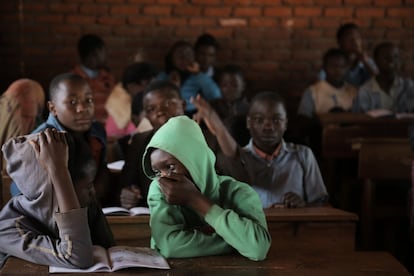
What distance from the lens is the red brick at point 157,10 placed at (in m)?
6.49

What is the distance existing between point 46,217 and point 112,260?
0.77 ft

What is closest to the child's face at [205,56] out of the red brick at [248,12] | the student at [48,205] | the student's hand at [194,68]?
the student's hand at [194,68]

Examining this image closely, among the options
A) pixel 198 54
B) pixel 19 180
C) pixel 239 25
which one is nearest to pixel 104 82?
pixel 198 54

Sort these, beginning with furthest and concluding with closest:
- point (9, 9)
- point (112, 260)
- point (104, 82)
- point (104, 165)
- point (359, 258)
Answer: point (9, 9)
point (104, 82)
point (104, 165)
point (359, 258)
point (112, 260)

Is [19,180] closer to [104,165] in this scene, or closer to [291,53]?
[104,165]

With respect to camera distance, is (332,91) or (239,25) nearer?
(332,91)

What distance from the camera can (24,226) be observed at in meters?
2.06

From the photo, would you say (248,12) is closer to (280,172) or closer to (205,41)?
(205,41)

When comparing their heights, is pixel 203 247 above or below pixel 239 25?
below

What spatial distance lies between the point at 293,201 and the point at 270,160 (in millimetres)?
353

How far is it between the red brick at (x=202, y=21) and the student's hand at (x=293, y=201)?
3621mm

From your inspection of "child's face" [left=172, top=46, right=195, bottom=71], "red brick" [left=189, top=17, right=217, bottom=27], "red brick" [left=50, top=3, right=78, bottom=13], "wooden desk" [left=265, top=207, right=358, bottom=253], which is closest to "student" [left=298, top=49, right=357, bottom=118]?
"child's face" [left=172, top=46, right=195, bottom=71]

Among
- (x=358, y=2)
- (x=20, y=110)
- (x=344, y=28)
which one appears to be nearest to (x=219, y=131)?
(x=20, y=110)

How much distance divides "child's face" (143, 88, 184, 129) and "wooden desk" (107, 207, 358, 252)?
2.94 feet
